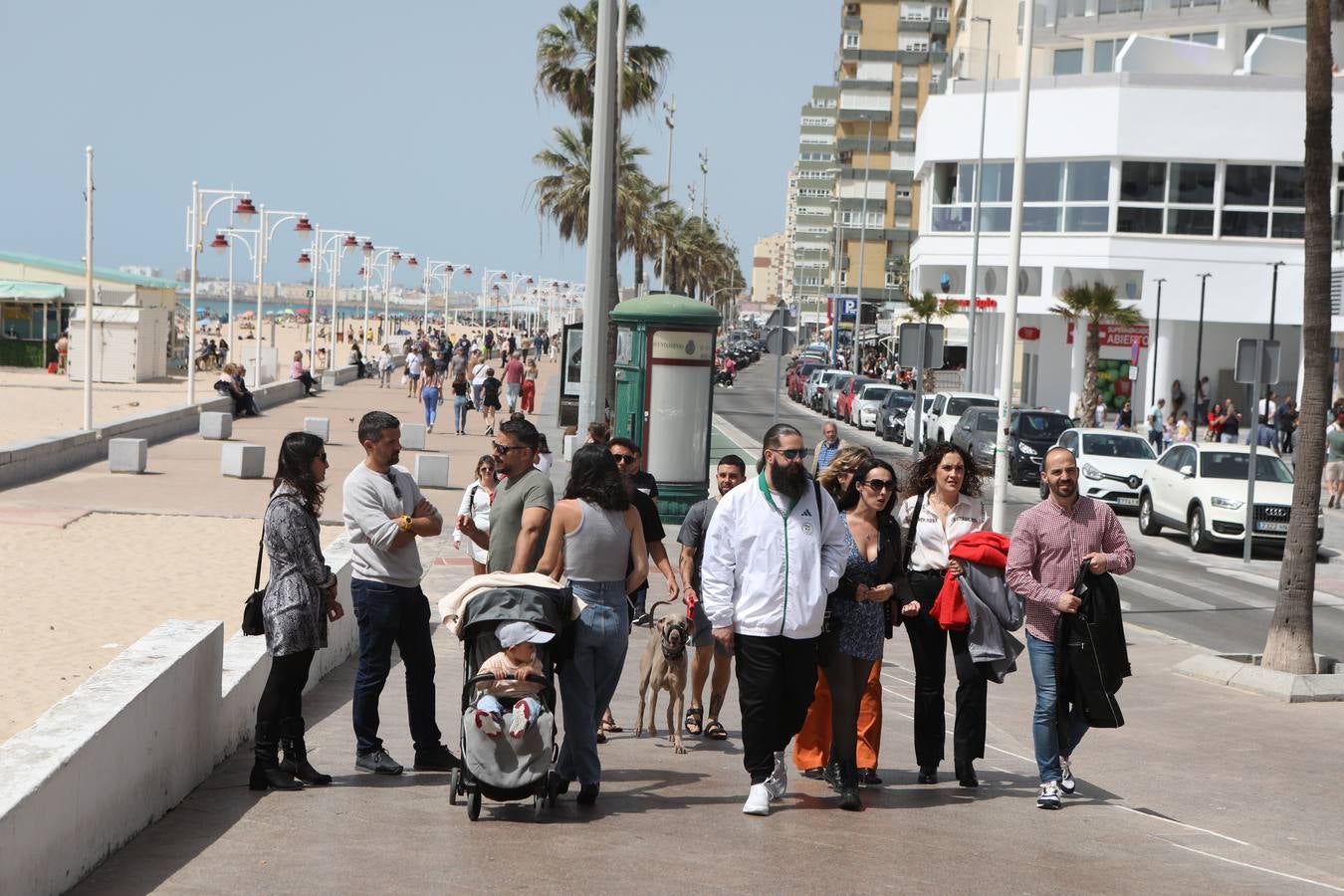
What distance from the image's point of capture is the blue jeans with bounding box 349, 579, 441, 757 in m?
7.84

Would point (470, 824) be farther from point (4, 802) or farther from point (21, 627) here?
point (21, 627)

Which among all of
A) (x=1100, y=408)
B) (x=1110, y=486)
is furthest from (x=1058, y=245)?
(x=1110, y=486)

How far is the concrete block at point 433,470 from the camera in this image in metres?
26.5

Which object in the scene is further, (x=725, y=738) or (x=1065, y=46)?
(x=1065, y=46)

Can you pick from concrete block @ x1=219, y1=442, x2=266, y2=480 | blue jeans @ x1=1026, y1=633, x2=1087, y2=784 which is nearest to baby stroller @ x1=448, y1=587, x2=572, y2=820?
blue jeans @ x1=1026, y1=633, x2=1087, y2=784

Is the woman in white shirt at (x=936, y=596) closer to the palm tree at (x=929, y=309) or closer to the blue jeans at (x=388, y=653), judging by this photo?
the blue jeans at (x=388, y=653)

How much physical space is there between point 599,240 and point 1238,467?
1144 centimetres

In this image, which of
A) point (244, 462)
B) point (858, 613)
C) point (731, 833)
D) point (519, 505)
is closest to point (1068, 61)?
point (244, 462)

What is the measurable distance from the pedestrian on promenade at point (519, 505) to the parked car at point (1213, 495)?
17.0 m

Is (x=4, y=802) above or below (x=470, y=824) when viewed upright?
above

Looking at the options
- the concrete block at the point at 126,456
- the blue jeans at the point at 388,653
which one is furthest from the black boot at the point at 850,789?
the concrete block at the point at 126,456

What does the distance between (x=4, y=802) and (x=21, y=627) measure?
8787mm

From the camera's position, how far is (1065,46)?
6588 centimetres

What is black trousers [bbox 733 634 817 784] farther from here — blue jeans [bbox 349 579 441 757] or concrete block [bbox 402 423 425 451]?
concrete block [bbox 402 423 425 451]
